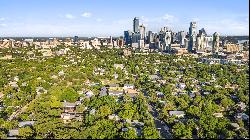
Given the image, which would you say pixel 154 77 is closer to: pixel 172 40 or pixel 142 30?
pixel 172 40

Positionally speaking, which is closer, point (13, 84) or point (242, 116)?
point (242, 116)

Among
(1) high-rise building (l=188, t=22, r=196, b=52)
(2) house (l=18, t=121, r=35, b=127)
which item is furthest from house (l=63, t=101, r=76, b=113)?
(1) high-rise building (l=188, t=22, r=196, b=52)

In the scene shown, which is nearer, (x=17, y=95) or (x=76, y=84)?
(x=17, y=95)

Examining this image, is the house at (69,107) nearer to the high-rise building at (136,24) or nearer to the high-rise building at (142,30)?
the high-rise building at (142,30)

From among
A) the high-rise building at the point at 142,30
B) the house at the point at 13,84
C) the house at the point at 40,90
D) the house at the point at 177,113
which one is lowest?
the house at the point at 177,113

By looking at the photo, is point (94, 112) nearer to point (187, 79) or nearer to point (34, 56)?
point (187, 79)

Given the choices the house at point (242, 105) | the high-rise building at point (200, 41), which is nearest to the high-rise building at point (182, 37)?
the high-rise building at point (200, 41)

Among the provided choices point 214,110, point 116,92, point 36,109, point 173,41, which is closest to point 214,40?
point 173,41

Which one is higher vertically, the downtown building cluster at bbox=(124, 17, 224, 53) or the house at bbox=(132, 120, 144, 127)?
the downtown building cluster at bbox=(124, 17, 224, 53)

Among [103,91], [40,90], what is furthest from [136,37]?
[40,90]

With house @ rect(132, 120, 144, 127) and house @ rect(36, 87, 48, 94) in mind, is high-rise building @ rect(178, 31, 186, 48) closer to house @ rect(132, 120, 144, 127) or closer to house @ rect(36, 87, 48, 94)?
house @ rect(36, 87, 48, 94)

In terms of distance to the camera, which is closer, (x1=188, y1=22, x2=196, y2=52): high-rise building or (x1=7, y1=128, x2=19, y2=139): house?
(x1=7, y1=128, x2=19, y2=139): house
